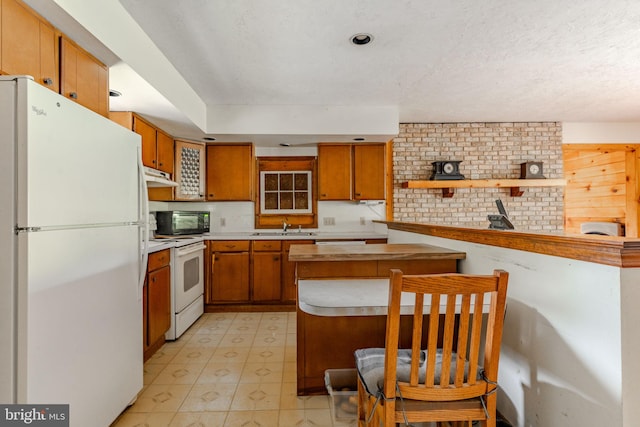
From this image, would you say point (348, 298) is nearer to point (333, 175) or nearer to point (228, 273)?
point (228, 273)

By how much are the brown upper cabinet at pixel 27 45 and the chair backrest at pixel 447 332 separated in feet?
6.06

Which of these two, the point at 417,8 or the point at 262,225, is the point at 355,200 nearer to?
the point at 262,225

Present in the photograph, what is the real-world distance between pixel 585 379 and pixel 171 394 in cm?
218

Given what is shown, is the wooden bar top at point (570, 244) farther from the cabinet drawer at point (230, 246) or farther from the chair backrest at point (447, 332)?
the cabinet drawer at point (230, 246)

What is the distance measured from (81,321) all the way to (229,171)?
2.90 m

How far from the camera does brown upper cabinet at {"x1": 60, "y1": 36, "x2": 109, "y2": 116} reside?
172 cm

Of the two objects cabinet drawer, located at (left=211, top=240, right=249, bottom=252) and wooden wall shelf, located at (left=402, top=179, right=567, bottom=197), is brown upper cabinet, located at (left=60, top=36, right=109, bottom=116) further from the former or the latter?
wooden wall shelf, located at (left=402, top=179, right=567, bottom=197)

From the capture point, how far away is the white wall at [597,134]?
15.0 ft

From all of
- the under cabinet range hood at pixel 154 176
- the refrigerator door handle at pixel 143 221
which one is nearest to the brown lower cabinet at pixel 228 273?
the under cabinet range hood at pixel 154 176

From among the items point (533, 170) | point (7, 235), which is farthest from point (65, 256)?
point (533, 170)

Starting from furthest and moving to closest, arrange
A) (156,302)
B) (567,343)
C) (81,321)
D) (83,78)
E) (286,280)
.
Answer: (286,280) < (156,302) < (83,78) < (81,321) < (567,343)

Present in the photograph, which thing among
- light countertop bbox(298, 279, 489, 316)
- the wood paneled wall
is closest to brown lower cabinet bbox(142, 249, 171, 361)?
light countertop bbox(298, 279, 489, 316)

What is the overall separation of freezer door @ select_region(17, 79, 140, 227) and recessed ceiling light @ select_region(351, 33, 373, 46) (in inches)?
64.4

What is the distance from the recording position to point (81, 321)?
144 cm
